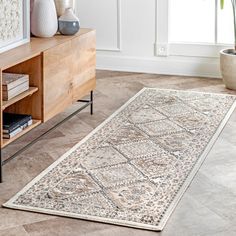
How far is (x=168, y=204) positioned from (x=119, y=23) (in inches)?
123

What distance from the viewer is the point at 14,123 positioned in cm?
342

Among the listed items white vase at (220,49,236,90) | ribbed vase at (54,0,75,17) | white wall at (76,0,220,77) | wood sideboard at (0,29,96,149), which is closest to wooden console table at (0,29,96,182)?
wood sideboard at (0,29,96,149)

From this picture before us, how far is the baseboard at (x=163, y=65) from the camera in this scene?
5.67 m

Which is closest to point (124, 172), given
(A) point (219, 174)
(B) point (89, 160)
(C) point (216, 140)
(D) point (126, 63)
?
(B) point (89, 160)

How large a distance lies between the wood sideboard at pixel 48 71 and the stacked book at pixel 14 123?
1.1 inches

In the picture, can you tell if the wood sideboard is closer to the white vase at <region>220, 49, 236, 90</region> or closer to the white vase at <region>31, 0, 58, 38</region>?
the white vase at <region>31, 0, 58, 38</region>

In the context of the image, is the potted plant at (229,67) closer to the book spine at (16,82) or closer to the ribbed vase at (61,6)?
the ribbed vase at (61,6)

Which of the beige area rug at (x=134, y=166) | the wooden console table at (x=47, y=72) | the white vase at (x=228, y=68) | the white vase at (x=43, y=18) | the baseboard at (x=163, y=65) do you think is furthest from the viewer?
the baseboard at (x=163, y=65)

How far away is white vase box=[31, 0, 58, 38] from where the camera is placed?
3.96m

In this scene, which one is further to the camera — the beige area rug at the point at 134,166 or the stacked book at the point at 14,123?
the stacked book at the point at 14,123

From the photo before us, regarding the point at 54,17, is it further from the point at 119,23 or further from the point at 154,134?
the point at 119,23

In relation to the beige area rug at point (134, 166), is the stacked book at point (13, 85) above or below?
above

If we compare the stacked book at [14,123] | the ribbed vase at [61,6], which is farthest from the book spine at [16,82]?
the ribbed vase at [61,6]

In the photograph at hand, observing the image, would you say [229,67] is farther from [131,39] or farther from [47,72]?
[47,72]
